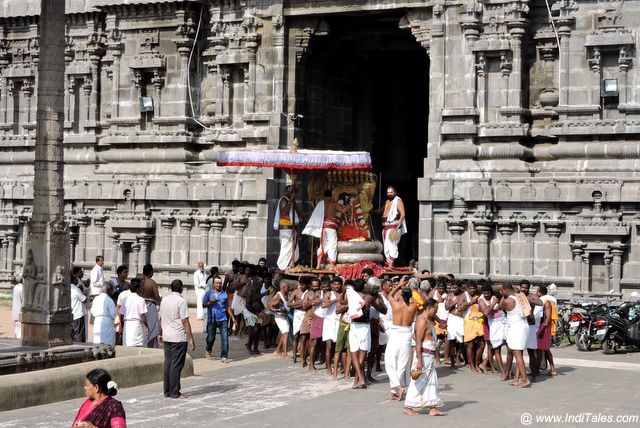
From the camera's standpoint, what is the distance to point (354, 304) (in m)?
19.4

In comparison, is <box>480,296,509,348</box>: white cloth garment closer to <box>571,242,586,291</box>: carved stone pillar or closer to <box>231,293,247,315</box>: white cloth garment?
<box>231,293,247,315</box>: white cloth garment

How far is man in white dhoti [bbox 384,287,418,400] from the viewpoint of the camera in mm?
17734

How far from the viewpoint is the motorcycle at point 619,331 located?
923 inches

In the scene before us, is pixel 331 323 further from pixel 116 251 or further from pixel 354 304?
pixel 116 251

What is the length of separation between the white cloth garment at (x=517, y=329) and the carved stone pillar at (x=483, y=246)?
852cm

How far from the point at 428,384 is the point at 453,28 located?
1471cm

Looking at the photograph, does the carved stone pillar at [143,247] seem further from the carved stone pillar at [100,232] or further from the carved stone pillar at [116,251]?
the carved stone pillar at [100,232]

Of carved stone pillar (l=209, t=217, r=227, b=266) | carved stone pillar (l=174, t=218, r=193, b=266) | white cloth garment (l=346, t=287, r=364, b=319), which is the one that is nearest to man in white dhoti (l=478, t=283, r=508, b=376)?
white cloth garment (l=346, t=287, r=364, b=319)

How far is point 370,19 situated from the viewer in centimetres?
A: 3200

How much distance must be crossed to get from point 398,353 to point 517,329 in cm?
270

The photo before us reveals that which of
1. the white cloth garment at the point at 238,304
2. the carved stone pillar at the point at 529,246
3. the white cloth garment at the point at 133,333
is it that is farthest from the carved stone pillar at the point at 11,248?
the carved stone pillar at the point at 529,246

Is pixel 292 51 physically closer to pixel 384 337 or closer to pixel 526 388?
pixel 384 337

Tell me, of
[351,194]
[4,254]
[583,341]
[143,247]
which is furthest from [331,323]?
[4,254]

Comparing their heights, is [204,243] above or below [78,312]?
above
